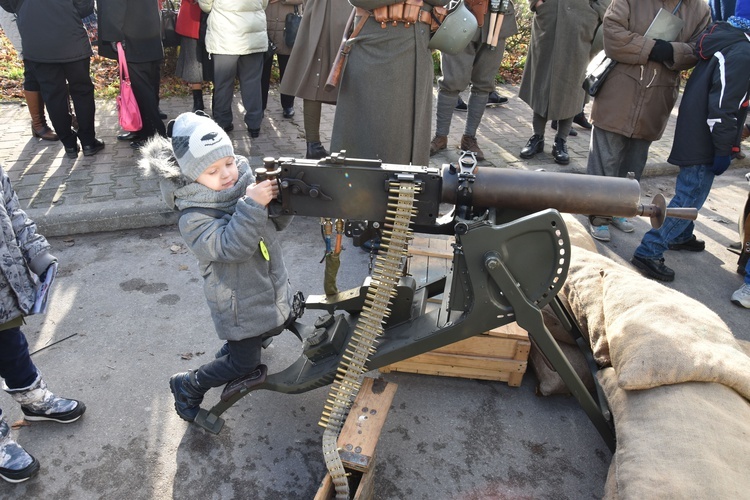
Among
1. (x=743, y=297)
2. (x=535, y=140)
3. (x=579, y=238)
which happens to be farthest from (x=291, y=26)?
(x=743, y=297)

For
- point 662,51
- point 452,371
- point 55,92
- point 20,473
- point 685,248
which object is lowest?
point 20,473

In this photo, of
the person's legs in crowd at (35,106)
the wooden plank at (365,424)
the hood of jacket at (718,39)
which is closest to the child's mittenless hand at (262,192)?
the wooden plank at (365,424)

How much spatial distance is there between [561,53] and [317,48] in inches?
109

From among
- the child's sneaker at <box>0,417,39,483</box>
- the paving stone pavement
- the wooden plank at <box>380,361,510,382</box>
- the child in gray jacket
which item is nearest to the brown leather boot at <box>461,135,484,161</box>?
the paving stone pavement

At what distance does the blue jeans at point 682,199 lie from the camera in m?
4.32

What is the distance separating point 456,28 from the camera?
3.70 metres

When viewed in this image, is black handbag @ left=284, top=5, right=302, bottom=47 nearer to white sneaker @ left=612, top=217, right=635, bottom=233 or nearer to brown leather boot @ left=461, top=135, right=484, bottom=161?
brown leather boot @ left=461, top=135, right=484, bottom=161

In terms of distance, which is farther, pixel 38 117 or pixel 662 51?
pixel 38 117

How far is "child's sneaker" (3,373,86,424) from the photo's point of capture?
2.87 m

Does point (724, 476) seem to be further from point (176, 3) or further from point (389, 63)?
point (176, 3)

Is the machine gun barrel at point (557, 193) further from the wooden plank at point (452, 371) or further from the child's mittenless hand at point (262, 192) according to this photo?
the wooden plank at point (452, 371)

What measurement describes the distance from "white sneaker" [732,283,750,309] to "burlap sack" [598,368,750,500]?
7.05 ft

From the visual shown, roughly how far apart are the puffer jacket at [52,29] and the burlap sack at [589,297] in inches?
198

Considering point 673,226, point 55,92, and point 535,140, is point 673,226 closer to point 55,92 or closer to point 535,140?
point 535,140
